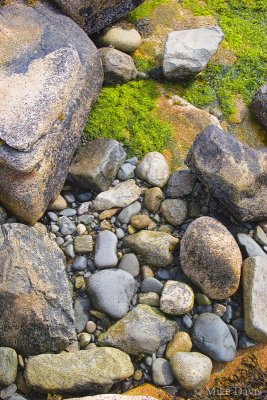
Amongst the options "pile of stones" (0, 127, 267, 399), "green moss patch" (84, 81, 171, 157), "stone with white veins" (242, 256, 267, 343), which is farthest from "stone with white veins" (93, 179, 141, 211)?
"stone with white veins" (242, 256, 267, 343)

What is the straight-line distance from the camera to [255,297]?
4.40 meters

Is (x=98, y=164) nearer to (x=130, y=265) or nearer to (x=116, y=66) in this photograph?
(x=130, y=265)

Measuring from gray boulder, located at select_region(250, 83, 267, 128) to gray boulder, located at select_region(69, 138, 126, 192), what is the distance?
1.70m

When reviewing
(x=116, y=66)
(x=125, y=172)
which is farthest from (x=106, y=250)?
(x=116, y=66)

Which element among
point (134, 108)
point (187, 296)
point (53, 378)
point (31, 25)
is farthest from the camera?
point (134, 108)

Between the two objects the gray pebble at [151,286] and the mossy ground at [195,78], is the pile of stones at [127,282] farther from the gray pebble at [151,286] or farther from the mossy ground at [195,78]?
the mossy ground at [195,78]

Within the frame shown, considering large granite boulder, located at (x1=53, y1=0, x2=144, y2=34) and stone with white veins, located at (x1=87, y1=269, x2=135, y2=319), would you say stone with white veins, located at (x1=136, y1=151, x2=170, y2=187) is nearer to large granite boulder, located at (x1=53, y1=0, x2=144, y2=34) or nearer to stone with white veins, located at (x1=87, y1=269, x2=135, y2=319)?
stone with white veins, located at (x1=87, y1=269, x2=135, y2=319)

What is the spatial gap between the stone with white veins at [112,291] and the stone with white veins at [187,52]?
8.54ft

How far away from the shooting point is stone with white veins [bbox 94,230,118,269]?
14.9ft

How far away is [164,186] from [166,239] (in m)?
0.68

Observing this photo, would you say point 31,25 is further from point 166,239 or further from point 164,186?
point 166,239

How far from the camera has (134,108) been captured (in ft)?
18.8

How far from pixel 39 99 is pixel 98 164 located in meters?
0.83

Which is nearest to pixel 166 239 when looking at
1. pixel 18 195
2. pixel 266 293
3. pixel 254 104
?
pixel 266 293
